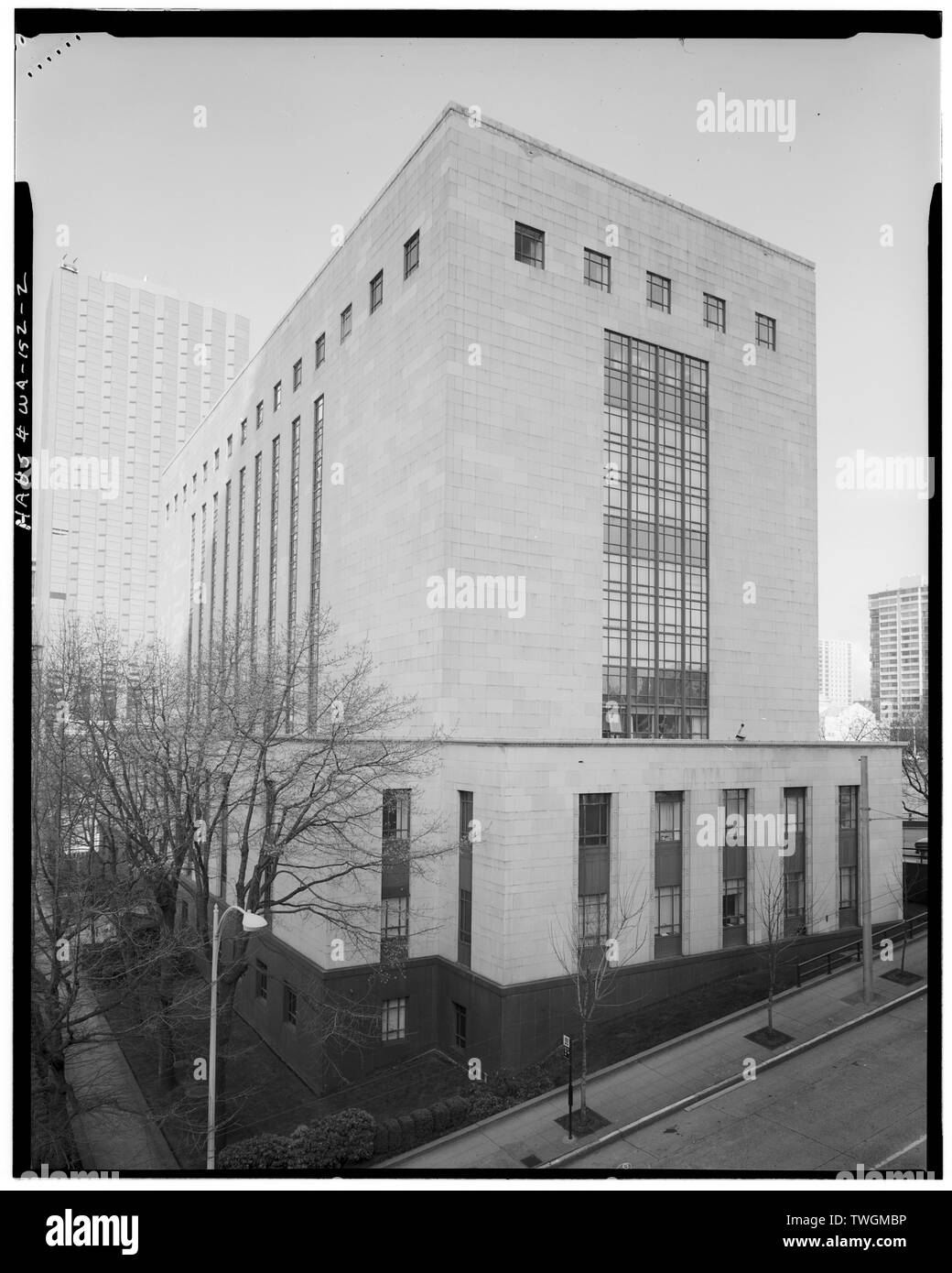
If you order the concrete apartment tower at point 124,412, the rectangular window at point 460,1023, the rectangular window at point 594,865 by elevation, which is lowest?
the rectangular window at point 460,1023

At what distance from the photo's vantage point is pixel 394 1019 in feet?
66.6

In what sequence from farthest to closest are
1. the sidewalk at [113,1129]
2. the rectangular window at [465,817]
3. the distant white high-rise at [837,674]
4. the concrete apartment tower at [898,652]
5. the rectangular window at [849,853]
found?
1. the distant white high-rise at [837,674]
2. the rectangular window at [849,853]
3. the concrete apartment tower at [898,652]
4. the rectangular window at [465,817]
5. the sidewalk at [113,1129]

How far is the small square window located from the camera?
903 inches

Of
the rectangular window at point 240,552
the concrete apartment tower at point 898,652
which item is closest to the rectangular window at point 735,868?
the concrete apartment tower at point 898,652

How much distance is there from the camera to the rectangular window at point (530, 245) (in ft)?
74.9

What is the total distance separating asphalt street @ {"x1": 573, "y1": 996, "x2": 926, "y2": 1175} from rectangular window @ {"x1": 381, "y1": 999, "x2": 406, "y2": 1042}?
6675 mm

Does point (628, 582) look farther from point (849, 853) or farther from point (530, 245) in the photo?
point (849, 853)

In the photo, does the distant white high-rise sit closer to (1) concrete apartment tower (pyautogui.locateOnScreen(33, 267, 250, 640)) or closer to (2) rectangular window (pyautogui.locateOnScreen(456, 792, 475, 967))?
(2) rectangular window (pyautogui.locateOnScreen(456, 792, 475, 967))

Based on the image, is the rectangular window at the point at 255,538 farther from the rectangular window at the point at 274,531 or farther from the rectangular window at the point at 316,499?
the rectangular window at the point at 316,499

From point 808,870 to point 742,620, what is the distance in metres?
8.15

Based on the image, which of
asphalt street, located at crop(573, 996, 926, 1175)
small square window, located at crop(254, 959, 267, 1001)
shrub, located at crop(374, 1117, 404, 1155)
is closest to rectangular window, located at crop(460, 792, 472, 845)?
shrub, located at crop(374, 1117, 404, 1155)

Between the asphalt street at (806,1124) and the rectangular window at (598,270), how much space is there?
21.3 meters
